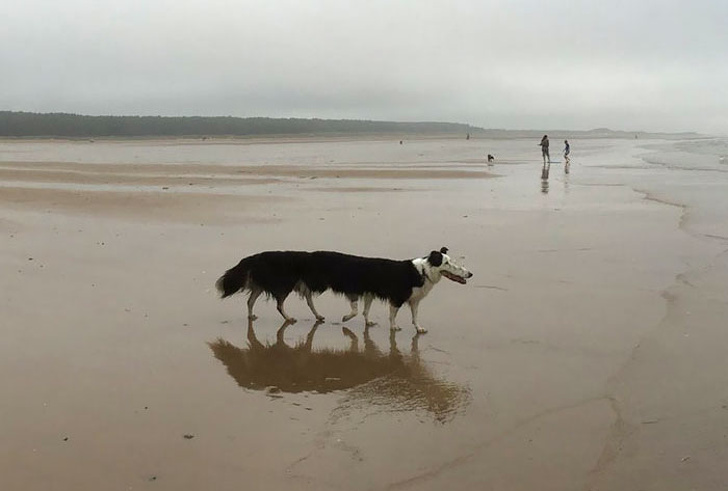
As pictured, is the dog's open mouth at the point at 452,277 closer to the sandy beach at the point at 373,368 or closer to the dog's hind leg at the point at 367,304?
the sandy beach at the point at 373,368

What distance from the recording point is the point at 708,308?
7.69 meters

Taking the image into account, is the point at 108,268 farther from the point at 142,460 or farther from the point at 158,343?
the point at 142,460

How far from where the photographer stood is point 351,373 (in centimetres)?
624

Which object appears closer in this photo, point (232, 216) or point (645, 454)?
point (645, 454)

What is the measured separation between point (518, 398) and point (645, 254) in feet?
20.4

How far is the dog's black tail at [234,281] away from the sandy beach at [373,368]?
28 cm

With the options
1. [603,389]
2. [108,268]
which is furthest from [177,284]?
[603,389]

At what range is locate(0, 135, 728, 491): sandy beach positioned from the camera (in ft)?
14.5

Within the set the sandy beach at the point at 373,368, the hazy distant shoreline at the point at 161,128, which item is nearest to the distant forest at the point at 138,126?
the hazy distant shoreline at the point at 161,128

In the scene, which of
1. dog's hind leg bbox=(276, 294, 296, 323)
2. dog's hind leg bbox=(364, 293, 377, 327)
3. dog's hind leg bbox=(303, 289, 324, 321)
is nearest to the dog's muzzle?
dog's hind leg bbox=(364, 293, 377, 327)

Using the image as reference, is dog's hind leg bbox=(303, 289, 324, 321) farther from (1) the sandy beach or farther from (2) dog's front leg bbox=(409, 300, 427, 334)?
(2) dog's front leg bbox=(409, 300, 427, 334)

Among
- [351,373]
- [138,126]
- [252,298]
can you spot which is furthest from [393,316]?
[138,126]

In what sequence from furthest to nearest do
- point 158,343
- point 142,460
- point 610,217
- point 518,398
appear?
point 610,217, point 158,343, point 518,398, point 142,460

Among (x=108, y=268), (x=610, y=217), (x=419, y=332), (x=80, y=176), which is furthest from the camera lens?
(x=80, y=176)
